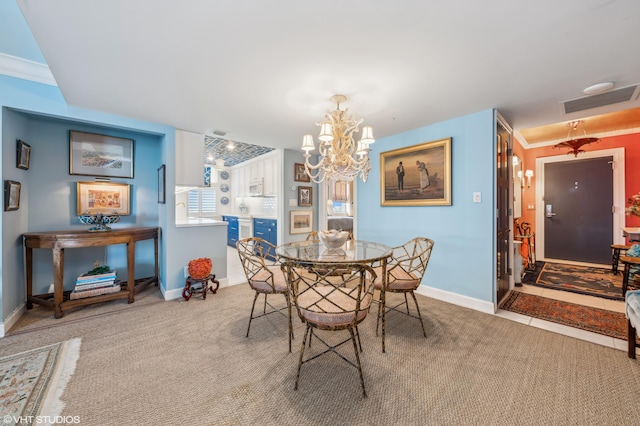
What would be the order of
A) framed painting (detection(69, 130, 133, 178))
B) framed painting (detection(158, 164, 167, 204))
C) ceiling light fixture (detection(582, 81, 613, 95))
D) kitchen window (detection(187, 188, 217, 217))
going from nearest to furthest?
1. ceiling light fixture (detection(582, 81, 613, 95))
2. framed painting (detection(69, 130, 133, 178))
3. framed painting (detection(158, 164, 167, 204))
4. kitchen window (detection(187, 188, 217, 217))

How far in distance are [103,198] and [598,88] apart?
5499 mm

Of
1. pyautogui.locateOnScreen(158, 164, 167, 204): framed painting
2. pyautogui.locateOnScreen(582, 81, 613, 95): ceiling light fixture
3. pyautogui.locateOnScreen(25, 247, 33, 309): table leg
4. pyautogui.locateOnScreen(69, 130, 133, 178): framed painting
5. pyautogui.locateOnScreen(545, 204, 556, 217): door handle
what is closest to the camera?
pyautogui.locateOnScreen(582, 81, 613, 95): ceiling light fixture

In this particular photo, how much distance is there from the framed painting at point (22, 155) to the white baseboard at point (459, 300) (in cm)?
479

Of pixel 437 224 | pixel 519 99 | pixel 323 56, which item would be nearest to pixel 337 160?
pixel 323 56

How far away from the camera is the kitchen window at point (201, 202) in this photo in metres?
7.21

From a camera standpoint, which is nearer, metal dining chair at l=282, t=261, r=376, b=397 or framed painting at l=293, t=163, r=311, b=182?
metal dining chair at l=282, t=261, r=376, b=397

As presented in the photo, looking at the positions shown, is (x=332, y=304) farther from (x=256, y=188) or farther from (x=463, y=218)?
(x=256, y=188)

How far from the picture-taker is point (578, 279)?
391 centimetres

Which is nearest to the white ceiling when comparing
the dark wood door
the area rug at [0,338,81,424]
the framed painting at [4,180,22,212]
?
the dark wood door

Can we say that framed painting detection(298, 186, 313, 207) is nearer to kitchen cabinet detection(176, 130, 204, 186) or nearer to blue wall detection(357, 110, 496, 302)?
kitchen cabinet detection(176, 130, 204, 186)

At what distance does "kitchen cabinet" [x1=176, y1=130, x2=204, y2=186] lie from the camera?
3369 millimetres

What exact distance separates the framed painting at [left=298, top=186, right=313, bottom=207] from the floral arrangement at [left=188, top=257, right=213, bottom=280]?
208 cm

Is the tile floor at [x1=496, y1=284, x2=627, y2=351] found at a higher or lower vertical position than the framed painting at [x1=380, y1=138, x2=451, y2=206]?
lower

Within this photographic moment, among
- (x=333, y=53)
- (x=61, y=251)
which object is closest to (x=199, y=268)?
(x=61, y=251)
